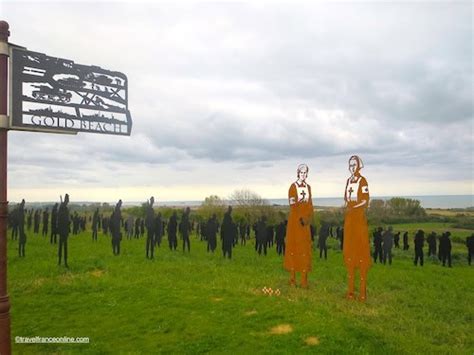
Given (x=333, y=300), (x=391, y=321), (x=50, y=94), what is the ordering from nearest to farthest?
(x=50, y=94), (x=391, y=321), (x=333, y=300)

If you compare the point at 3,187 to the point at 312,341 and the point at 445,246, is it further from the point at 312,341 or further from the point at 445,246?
the point at 445,246

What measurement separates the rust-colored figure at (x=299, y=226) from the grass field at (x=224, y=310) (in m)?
0.81

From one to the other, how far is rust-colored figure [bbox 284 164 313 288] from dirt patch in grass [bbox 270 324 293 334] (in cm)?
512

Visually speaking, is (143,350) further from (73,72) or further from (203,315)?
(73,72)

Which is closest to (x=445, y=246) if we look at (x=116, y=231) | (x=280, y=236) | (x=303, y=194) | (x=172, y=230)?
(x=280, y=236)

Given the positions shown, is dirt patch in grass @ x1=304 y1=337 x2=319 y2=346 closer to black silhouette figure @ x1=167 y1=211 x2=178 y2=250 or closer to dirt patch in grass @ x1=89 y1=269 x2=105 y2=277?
dirt patch in grass @ x1=89 y1=269 x2=105 y2=277

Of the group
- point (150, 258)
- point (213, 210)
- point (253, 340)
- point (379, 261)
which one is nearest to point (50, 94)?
point (253, 340)

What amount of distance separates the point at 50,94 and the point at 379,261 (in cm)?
2001

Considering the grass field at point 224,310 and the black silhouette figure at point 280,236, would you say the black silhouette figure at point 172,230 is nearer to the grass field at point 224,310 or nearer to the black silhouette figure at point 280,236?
the grass field at point 224,310

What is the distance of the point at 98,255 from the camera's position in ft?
60.4

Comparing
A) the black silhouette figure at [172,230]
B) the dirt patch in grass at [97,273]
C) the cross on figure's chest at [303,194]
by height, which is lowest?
the dirt patch in grass at [97,273]

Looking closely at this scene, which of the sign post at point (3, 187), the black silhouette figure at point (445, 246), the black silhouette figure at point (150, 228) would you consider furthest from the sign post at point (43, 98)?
the black silhouette figure at point (445, 246)

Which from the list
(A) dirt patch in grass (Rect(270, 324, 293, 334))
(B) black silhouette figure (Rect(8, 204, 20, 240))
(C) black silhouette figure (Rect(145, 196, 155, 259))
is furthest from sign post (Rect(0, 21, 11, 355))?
(B) black silhouette figure (Rect(8, 204, 20, 240))

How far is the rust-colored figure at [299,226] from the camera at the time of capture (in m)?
13.6
